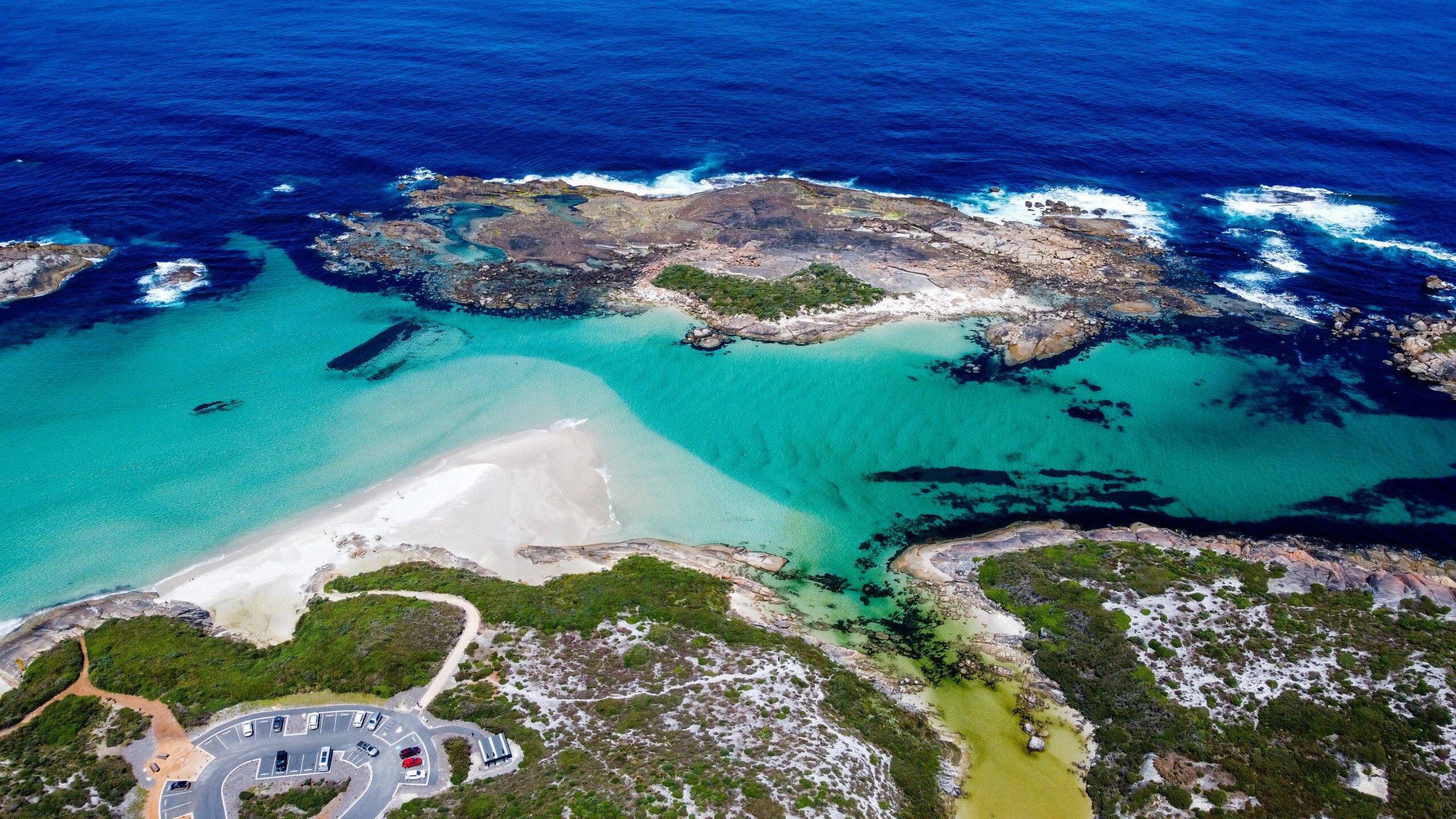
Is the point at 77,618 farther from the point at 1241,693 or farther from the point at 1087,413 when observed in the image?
the point at 1087,413

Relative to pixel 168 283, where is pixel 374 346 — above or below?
below

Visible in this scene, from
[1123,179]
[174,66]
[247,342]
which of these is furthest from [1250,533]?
[174,66]

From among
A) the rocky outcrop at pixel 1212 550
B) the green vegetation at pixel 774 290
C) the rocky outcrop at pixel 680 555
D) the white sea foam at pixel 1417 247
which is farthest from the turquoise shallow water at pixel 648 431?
the white sea foam at pixel 1417 247

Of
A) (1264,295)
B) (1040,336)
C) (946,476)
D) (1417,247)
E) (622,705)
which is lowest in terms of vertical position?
(622,705)

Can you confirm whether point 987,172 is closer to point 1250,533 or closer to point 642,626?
point 1250,533

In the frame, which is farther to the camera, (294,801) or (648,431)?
(648,431)

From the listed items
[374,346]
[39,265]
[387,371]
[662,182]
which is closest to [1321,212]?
[662,182]
